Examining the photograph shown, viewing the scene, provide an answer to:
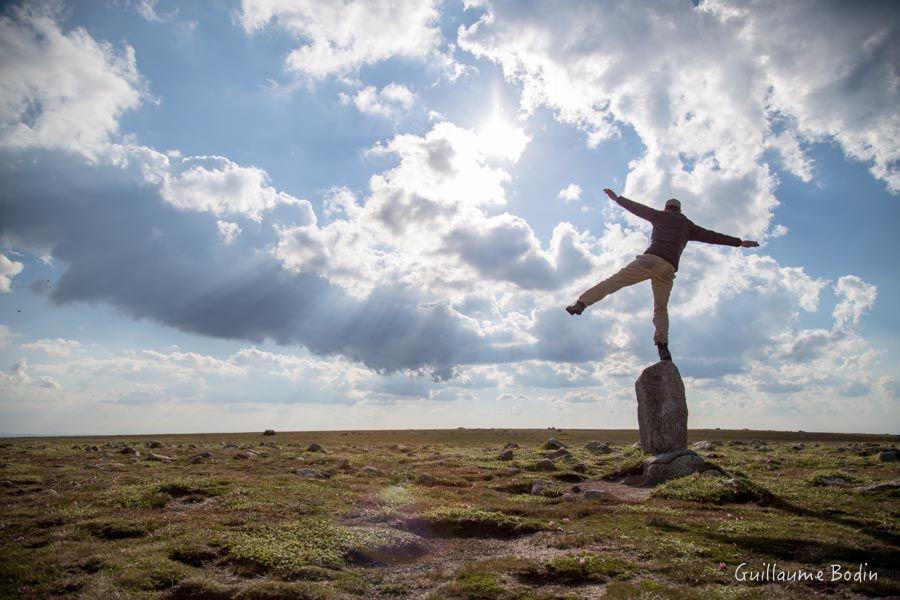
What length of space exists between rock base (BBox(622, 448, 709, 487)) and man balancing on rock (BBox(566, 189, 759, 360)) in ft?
22.1

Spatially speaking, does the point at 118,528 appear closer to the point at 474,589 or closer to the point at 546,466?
the point at 474,589

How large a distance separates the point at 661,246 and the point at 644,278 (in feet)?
4.73

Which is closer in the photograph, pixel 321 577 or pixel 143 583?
pixel 143 583

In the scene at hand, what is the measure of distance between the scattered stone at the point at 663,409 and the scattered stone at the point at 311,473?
1613 centimetres

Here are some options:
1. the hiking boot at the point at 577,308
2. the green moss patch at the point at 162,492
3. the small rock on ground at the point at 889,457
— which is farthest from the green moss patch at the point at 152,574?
the small rock on ground at the point at 889,457

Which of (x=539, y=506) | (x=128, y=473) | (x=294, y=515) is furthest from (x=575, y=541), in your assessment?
(x=128, y=473)

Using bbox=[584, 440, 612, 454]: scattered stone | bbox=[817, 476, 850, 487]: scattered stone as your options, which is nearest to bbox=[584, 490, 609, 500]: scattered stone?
bbox=[817, 476, 850, 487]: scattered stone

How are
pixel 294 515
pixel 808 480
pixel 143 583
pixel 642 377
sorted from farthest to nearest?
pixel 642 377 < pixel 808 480 < pixel 294 515 < pixel 143 583

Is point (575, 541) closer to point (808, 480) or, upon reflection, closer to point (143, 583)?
point (143, 583)

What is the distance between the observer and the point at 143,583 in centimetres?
985

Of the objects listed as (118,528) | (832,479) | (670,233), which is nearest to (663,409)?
(832,479)

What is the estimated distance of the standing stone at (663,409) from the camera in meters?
23.9

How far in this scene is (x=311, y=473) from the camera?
2583 centimetres

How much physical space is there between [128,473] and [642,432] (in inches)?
1056
